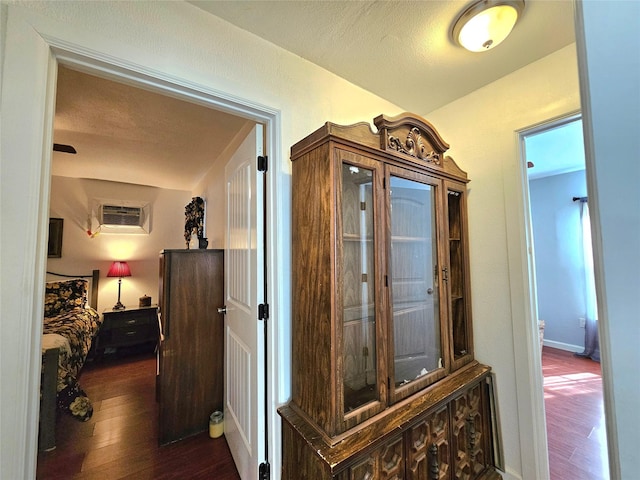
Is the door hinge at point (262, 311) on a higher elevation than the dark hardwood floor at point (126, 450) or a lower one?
higher

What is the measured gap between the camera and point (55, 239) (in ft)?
11.3

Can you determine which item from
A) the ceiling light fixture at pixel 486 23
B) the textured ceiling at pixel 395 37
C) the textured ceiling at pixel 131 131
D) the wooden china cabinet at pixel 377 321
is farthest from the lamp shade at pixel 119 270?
the ceiling light fixture at pixel 486 23

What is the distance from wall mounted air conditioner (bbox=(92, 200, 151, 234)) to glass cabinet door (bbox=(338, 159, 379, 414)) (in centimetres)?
403

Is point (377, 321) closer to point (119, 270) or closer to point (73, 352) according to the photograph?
point (73, 352)

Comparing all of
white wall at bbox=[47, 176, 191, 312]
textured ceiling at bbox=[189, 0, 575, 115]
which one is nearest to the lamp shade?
white wall at bbox=[47, 176, 191, 312]

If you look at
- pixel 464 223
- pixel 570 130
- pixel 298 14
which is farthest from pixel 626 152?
pixel 570 130

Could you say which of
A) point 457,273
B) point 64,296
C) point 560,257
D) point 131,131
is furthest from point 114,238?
point 560,257

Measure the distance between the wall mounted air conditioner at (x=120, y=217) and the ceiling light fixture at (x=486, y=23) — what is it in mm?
4424

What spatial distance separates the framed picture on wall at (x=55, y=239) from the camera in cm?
344

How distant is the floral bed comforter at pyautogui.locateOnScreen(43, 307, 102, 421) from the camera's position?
6.60 ft

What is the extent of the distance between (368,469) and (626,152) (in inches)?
48.7

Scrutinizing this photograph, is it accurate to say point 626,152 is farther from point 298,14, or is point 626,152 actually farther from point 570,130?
point 570,130

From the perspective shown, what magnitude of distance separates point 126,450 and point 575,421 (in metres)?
3.58

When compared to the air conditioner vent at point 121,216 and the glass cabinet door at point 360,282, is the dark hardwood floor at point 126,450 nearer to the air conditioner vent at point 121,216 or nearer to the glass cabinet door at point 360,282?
the glass cabinet door at point 360,282
